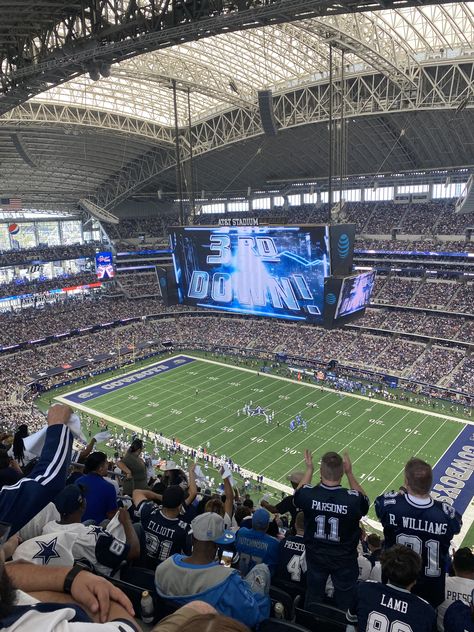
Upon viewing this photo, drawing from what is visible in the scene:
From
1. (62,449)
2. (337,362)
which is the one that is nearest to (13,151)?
(337,362)

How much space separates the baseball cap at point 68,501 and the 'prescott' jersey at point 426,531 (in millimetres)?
2634

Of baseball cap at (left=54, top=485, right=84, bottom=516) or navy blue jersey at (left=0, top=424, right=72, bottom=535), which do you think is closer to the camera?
navy blue jersey at (left=0, top=424, right=72, bottom=535)

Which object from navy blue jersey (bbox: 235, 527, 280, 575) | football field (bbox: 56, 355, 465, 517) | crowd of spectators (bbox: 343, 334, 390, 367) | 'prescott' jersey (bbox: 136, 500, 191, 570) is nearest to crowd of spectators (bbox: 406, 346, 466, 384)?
crowd of spectators (bbox: 343, 334, 390, 367)

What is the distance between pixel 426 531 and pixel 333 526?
780mm

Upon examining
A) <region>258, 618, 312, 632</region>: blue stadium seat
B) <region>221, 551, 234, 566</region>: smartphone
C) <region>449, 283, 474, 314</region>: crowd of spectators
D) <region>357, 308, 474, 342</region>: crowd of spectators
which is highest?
<region>258, 618, 312, 632</region>: blue stadium seat

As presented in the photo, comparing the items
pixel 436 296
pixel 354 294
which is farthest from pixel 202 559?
pixel 436 296

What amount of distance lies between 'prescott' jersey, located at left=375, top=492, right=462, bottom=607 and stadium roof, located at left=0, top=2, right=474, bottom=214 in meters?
21.9

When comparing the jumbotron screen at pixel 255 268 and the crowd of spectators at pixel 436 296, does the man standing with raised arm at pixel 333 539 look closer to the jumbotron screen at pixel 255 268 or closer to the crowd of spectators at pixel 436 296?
the jumbotron screen at pixel 255 268

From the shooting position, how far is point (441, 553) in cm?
424

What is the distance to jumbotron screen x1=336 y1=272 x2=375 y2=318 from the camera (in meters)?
21.2

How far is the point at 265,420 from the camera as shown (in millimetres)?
33812

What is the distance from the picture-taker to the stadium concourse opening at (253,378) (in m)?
3.52

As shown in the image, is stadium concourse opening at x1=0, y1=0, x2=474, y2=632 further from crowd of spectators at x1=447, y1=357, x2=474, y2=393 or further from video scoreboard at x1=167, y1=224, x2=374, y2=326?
crowd of spectators at x1=447, y1=357, x2=474, y2=393

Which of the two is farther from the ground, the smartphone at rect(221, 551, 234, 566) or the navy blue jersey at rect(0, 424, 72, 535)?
the navy blue jersey at rect(0, 424, 72, 535)
